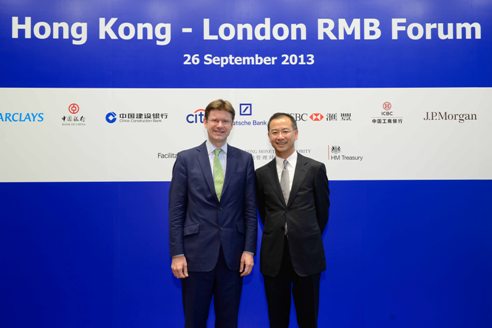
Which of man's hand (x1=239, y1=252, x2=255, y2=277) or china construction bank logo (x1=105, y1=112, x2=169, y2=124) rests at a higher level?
china construction bank logo (x1=105, y1=112, x2=169, y2=124)

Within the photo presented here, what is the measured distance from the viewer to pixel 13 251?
281cm

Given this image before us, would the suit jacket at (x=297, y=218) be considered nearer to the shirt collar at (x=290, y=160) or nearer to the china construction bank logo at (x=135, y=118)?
the shirt collar at (x=290, y=160)

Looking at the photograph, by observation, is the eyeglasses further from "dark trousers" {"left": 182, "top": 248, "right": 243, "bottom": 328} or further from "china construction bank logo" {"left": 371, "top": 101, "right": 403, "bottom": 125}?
"china construction bank logo" {"left": 371, "top": 101, "right": 403, "bottom": 125}

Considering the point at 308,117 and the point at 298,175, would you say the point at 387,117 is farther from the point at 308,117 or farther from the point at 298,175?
the point at 298,175

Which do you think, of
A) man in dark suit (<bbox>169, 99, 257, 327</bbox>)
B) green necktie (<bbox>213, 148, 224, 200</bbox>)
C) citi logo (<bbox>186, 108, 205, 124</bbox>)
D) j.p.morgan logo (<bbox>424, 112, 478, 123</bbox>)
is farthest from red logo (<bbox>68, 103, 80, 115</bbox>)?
j.p.morgan logo (<bbox>424, 112, 478, 123</bbox>)

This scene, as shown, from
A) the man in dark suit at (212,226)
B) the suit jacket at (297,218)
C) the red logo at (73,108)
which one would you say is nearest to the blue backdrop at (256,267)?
the red logo at (73,108)

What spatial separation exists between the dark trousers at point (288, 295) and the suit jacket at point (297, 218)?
5 cm

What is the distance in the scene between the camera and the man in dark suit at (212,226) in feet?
6.66

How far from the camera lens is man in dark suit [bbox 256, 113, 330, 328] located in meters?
2.12

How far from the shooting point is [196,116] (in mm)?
2826

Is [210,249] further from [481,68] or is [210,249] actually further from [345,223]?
[481,68]

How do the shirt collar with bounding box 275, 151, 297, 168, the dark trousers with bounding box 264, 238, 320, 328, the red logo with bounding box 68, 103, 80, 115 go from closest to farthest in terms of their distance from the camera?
the dark trousers with bounding box 264, 238, 320, 328, the shirt collar with bounding box 275, 151, 297, 168, the red logo with bounding box 68, 103, 80, 115

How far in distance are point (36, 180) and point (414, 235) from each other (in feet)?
9.67

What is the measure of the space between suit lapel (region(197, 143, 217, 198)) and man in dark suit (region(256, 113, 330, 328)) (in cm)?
34
